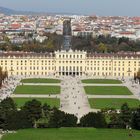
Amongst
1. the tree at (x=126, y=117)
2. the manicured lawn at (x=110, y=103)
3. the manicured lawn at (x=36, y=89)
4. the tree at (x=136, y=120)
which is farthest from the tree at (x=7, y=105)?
→ the manicured lawn at (x=36, y=89)

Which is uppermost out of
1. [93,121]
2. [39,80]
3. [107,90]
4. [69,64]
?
[69,64]

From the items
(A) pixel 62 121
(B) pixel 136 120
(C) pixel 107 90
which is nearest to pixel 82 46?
(C) pixel 107 90

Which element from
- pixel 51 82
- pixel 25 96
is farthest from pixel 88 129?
pixel 51 82

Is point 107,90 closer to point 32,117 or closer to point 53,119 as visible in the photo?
point 32,117

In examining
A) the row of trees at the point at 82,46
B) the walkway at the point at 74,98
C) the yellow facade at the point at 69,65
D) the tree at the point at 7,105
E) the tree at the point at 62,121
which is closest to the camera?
the tree at the point at 62,121

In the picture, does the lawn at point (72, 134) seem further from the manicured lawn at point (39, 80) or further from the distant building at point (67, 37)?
the distant building at point (67, 37)

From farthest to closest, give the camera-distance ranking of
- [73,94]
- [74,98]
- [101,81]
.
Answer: [101,81] < [73,94] < [74,98]
